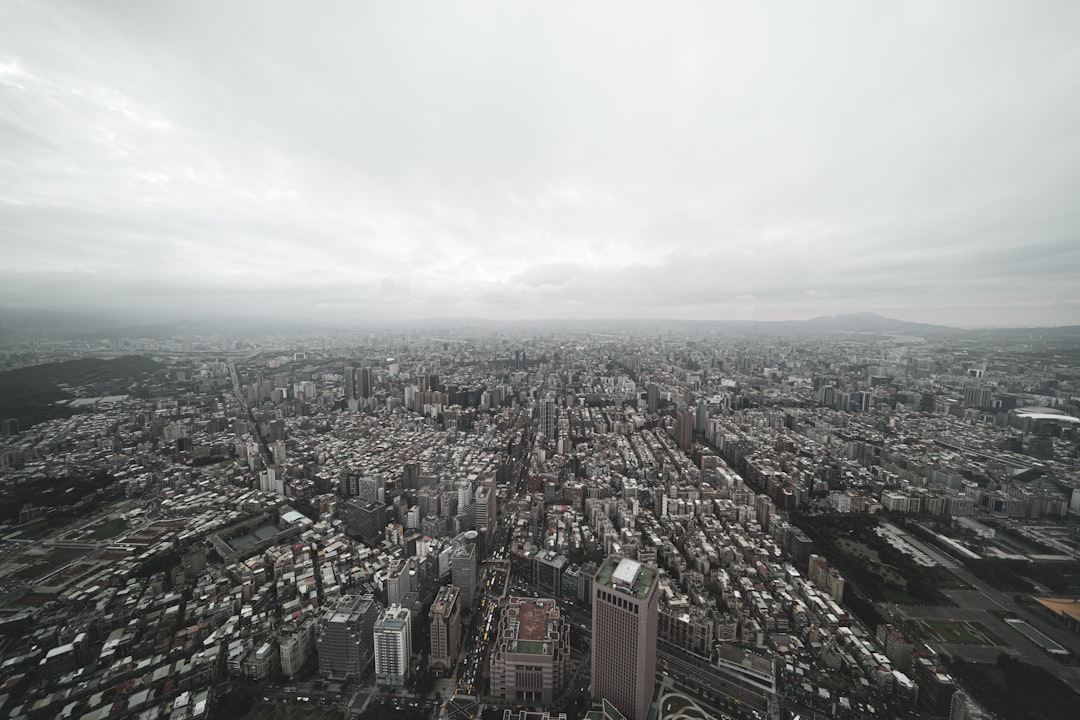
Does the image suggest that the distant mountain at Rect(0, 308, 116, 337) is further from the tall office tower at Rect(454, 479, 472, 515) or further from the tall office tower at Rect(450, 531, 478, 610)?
the tall office tower at Rect(450, 531, 478, 610)

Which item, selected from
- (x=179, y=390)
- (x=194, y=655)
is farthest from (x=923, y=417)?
(x=179, y=390)

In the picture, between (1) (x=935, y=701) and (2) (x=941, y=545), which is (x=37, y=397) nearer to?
(1) (x=935, y=701)

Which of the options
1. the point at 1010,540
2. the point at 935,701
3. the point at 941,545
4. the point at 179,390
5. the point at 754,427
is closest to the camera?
the point at 935,701

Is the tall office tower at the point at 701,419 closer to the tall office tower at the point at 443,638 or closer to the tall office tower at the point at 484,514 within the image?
the tall office tower at the point at 484,514

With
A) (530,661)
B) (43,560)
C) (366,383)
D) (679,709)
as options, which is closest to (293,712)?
(530,661)

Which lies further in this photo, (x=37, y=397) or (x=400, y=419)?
(x=400, y=419)

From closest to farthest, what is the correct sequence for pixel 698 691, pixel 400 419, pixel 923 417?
pixel 698 691
pixel 923 417
pixel 400 419

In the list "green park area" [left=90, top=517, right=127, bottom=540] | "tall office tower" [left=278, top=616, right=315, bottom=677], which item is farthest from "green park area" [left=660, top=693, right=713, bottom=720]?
"green park area" [left=90, top=517, right=127, bottom=540]
